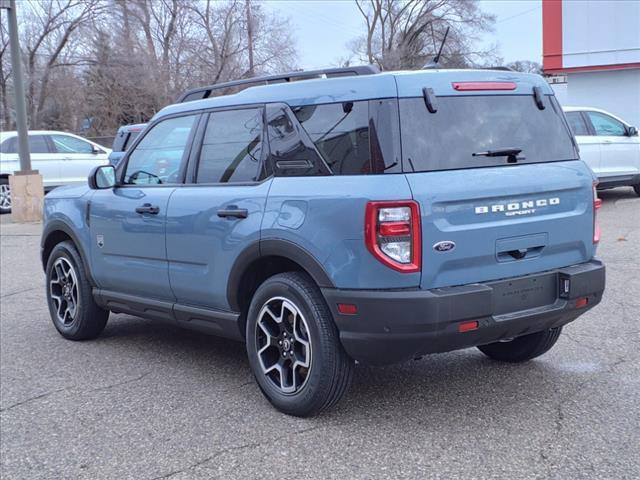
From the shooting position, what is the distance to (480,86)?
447 cm

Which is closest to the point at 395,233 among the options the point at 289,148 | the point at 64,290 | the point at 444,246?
the point at 444,246

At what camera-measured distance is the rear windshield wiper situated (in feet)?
14.2

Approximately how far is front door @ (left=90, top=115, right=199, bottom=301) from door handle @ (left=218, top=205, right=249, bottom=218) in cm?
66

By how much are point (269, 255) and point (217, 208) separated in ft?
1.89

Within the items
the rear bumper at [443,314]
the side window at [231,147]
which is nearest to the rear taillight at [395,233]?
the rear bumper at [443,314]

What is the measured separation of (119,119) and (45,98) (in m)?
3.32

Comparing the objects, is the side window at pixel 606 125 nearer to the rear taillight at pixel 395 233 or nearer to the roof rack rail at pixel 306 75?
the roof rack rail at pixel 306 75

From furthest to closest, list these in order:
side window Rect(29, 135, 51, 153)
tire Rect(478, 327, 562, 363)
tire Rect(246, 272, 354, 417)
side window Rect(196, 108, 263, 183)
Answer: side window Rect(29, 135, 51, 153)
tire Rect(478, 327, 562, 363)
side window Rect(196, 108, 263, 183)
tire Rect(246, 272, 354, 417)

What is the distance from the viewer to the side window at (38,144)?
18266 millimetres

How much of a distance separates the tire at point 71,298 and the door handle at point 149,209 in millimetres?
1124

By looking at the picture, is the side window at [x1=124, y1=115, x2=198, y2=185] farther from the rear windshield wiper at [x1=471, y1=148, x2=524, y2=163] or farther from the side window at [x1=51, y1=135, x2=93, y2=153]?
the side window at [x1=51, y1=135, x2=93, y2=153]

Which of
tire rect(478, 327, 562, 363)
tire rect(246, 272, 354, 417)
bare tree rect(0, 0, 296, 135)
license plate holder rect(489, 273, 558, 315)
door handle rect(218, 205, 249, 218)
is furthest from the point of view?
bare tree rect(0, 0, 296, 135)

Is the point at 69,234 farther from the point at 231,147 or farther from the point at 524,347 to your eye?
the point at 524,347

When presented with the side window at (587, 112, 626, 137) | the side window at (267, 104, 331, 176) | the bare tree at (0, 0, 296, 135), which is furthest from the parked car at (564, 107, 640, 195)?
the bare tree at (0, 0, 296, 135)
